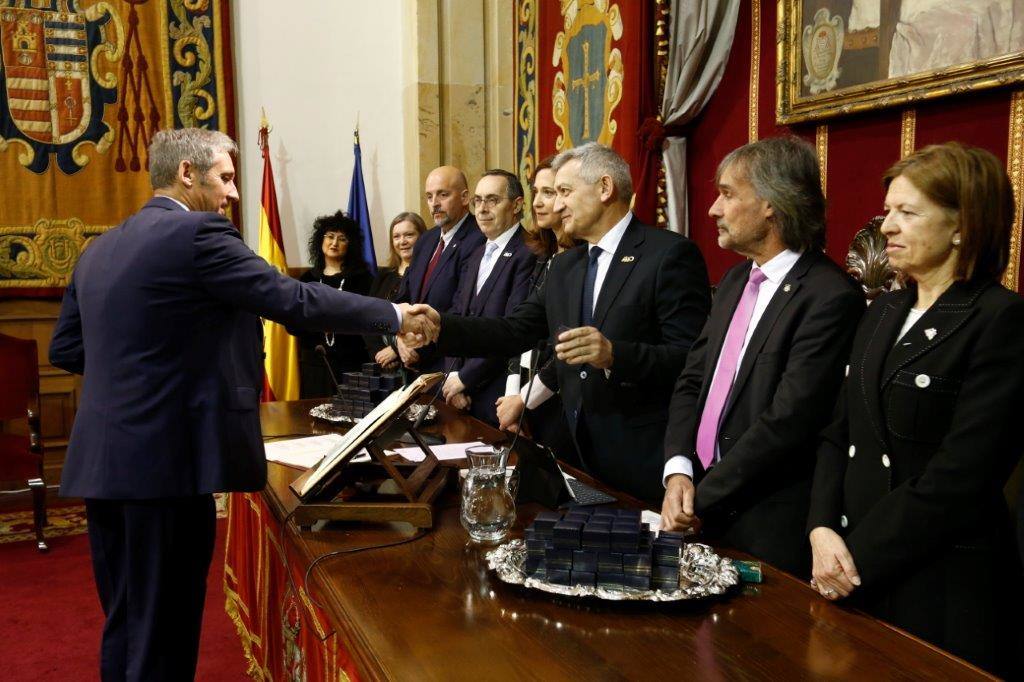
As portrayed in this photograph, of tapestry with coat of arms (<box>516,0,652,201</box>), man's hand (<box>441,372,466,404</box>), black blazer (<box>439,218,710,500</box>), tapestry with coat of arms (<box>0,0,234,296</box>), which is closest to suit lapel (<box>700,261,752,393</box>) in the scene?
black blazer (<box>439,218,710,500</box>)

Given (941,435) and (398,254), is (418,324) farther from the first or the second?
(398,254)

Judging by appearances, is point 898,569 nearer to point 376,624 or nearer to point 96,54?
point 376,624

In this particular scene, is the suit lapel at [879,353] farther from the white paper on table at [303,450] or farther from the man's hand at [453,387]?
the man's hand at [453,387]

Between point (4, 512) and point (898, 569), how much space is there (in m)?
5.29

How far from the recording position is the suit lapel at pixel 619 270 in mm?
2615

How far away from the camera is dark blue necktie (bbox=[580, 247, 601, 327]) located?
2.70 meters

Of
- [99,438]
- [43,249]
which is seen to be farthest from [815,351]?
[43,249]

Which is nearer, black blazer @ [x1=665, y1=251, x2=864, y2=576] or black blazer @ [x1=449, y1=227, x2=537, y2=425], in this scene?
black blazer @ [x1=665, y1=251, x2=864, y2=576]

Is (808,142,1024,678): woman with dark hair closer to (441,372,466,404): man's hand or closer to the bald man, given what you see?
(441,372,466,404): man's hand

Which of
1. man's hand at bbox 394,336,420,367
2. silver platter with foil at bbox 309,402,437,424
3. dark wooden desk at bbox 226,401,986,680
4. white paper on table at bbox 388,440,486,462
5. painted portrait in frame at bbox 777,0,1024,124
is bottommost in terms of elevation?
silver platter with foil at bbox 309,402,437,424

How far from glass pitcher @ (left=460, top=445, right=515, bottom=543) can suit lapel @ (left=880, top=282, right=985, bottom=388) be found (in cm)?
77

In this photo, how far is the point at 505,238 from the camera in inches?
159

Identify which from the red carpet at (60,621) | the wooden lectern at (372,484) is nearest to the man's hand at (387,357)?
the red carpet at (60,621)

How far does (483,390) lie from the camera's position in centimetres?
355
